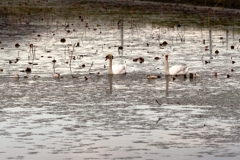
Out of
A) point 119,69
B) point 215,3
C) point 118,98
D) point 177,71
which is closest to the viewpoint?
point 118,98

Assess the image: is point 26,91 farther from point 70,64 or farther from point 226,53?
point 226,53

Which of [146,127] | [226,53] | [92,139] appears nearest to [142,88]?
[146,127]

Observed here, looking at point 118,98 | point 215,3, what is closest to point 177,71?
point 118,98

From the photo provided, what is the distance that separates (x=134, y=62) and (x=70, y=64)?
6.97 feet

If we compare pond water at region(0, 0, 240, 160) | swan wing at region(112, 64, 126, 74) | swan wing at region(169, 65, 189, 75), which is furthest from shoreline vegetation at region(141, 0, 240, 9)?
swan wing at region(112, 64, 126, 74)

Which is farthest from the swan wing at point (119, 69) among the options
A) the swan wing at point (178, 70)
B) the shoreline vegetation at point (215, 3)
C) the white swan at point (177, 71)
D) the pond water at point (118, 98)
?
the shoreline vegetation at point (215, 3)

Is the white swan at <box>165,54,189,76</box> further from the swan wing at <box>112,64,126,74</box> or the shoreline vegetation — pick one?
the shoreline vegetation

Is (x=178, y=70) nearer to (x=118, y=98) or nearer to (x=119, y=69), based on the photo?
(x=119, y=69)

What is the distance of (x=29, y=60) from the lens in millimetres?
18141

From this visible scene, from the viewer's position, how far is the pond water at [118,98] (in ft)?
27.1

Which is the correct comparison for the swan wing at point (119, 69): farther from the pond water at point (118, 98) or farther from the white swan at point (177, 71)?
the white swan at point (177, 71)

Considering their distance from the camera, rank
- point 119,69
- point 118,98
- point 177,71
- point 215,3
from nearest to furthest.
Answer: point 118,98, point 177,71, point 119,69, point 215,3

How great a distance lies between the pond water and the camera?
8.25 m

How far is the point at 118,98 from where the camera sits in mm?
12156
